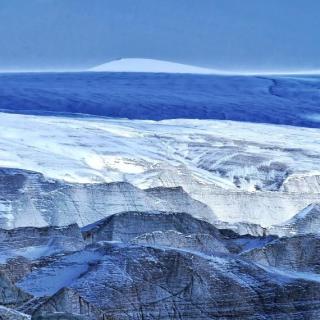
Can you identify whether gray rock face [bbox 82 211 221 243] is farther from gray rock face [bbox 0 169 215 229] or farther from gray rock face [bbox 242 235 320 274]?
gray rock face [bbox 0 169 215 229]

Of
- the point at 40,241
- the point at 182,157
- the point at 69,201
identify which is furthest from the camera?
the point at 182,157

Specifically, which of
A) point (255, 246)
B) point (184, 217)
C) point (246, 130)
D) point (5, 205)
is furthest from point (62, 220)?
point (246, 130)

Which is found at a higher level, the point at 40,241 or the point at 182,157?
the point at 40,241

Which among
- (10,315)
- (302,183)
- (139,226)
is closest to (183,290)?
(10,315)

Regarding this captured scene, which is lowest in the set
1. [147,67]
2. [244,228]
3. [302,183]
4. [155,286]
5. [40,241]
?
[302,183]

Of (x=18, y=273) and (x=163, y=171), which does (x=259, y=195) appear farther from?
(x=18, y=273)

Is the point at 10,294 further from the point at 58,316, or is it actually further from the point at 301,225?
the point at 301,225

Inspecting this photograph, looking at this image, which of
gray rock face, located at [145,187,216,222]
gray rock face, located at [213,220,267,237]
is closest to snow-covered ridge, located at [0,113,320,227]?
gray rock face, located at [145,187,216,222]
